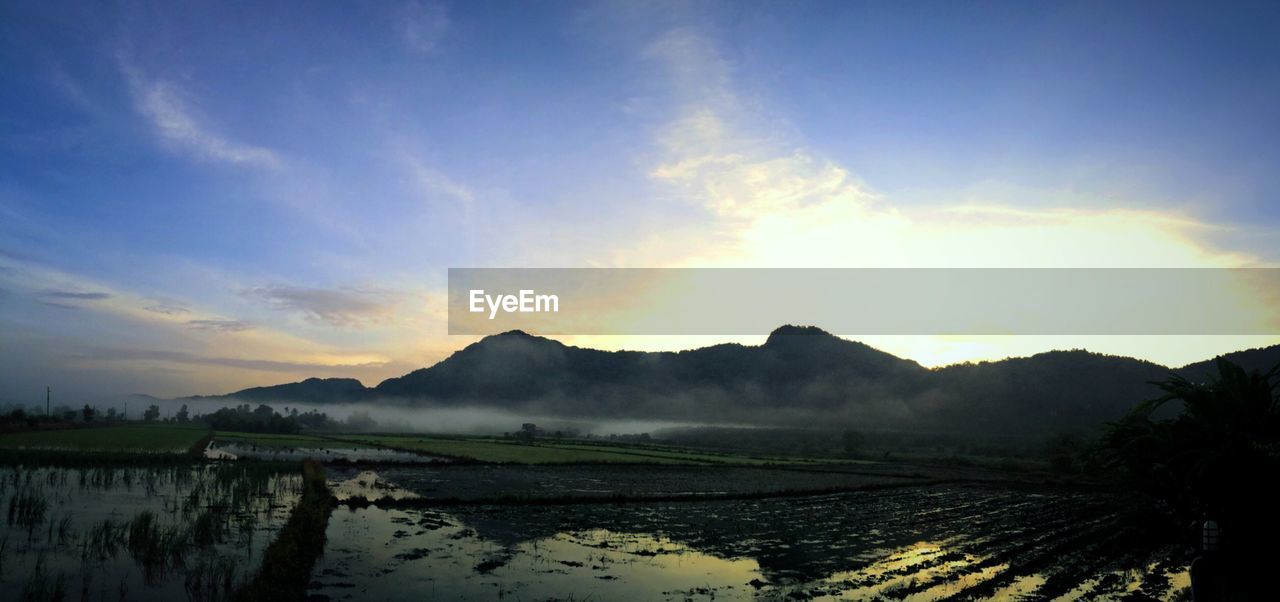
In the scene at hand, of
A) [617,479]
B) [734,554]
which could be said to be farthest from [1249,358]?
[734,554]

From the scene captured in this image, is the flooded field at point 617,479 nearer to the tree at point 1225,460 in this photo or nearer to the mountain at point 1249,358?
the tree at point 1225,460

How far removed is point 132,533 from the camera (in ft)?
45.5

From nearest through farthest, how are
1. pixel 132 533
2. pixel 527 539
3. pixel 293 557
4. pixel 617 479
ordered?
1. pixel 293 557
2. pixel 132 533
3. pixel 527 539
4. pixel 617 479

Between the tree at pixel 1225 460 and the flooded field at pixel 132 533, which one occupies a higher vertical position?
the tree at pixel 1225 460

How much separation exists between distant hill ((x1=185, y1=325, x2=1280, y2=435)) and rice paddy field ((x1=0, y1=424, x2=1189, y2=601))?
52.8 metres

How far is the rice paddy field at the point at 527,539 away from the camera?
1191 centimetres

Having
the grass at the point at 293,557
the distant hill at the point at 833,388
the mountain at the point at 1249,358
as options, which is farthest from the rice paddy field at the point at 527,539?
the mountain at the point at 1249,358

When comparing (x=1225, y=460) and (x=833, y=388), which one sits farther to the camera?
(x=833, y=388)

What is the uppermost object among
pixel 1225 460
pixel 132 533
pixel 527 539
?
pixel 1225 460

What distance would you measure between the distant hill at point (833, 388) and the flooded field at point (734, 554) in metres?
53.0

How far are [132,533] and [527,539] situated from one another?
815cm

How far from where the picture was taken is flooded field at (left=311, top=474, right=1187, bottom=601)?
1221 cm

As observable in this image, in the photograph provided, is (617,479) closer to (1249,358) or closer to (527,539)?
(527,539)

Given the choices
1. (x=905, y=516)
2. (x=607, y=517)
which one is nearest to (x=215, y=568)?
(x=607, y=517)
